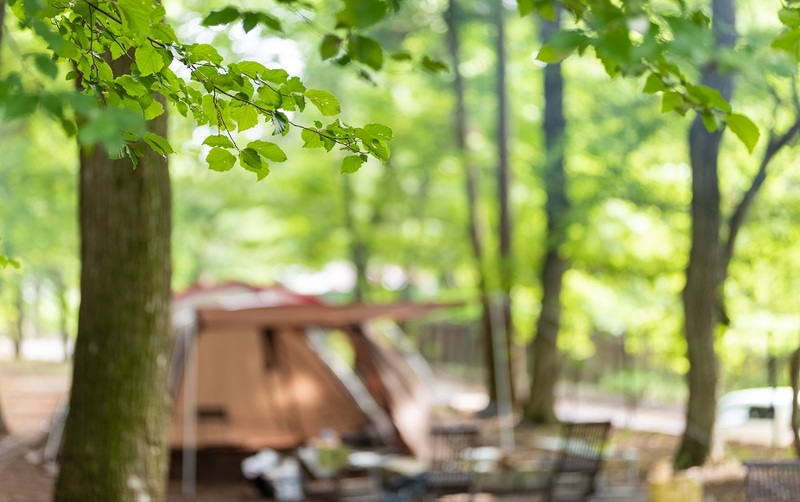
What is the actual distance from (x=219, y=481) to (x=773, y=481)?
623cm

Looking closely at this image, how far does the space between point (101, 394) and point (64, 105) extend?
360 centimetres

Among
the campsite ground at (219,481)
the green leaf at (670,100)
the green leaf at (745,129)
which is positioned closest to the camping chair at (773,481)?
the campsite ground at (219,481)

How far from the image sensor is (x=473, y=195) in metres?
15.3

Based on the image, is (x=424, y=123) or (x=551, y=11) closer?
(x=551, y=11)

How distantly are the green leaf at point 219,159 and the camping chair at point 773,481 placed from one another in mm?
4370

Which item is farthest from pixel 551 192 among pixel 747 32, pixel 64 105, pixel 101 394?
pixel 64 105

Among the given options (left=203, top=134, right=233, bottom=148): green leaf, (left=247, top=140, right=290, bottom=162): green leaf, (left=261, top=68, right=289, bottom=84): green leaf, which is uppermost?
(left=261, top=68, right=289, bottom=84): green leaf

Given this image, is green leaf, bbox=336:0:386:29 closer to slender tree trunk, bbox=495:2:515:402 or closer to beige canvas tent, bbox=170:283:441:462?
beige canvas tent, bbox=170:283:441:462

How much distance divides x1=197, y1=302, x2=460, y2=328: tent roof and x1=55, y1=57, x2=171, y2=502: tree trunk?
4.25 metres

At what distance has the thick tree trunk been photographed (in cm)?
1324

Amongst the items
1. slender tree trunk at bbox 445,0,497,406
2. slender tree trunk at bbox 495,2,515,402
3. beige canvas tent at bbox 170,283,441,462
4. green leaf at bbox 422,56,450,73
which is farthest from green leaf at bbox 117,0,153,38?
slender tree trunk at bbox 495,2,515,402

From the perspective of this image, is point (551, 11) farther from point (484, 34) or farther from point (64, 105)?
point (484, 34)

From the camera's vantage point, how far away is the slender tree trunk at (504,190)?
14.5 m

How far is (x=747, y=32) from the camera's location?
31.0 ft
